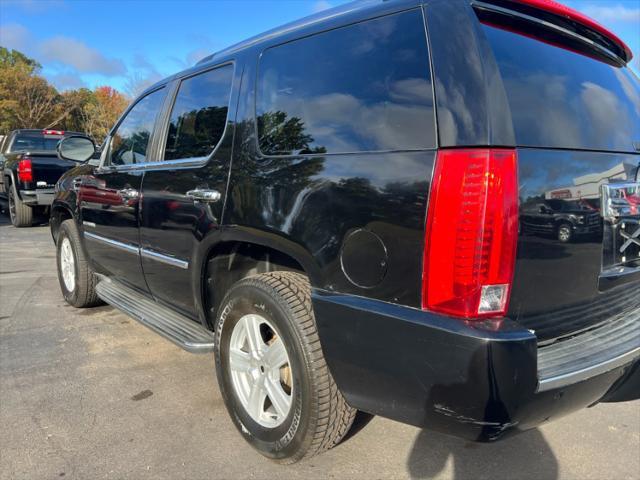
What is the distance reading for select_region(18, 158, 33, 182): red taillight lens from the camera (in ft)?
32.5

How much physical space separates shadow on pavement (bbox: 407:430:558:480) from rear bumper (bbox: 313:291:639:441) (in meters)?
0.61

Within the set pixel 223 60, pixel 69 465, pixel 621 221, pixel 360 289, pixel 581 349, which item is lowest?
pixel 69 465

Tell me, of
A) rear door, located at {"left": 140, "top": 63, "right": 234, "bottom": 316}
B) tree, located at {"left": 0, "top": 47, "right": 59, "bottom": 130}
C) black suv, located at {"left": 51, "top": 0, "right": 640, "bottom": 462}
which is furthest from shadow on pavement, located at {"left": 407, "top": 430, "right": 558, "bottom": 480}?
tree, located at {"left": 0, "top": 47, "right": 59, "bottom": 130}

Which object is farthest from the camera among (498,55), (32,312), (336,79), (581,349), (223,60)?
(32,312)

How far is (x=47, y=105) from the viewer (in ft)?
126

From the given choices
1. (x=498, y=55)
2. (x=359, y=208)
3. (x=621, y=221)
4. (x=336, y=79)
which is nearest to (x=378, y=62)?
(x=336, y=79)

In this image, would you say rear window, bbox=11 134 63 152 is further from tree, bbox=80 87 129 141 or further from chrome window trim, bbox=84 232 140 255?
tree, bbox=80 87 129 141

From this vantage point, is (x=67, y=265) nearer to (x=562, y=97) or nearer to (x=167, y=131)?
(x=167, y=131)

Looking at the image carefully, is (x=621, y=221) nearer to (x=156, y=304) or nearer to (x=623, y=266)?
(x=623, y=266)

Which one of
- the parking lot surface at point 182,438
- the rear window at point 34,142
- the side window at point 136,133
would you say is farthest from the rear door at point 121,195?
the rear window at point 34,142

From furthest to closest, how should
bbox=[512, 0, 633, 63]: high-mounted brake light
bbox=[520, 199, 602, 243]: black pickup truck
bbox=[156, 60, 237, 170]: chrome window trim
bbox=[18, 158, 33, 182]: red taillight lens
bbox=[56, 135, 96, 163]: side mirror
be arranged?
bbox=[18, 158, 33, 182]: red taillight lens → bbox=[56, 135, 96, 163]: side mirror → bbox=[156, 60, 237, 170]: chrome window trim → bbox=[512, 0, 633, 63]: high-mounted brake light → bbox=[520, 199, 602, 243]: black pickup truck

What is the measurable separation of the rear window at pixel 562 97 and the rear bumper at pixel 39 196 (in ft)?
33.1

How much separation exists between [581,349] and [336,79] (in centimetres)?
148

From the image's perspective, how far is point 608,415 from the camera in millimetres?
3029
